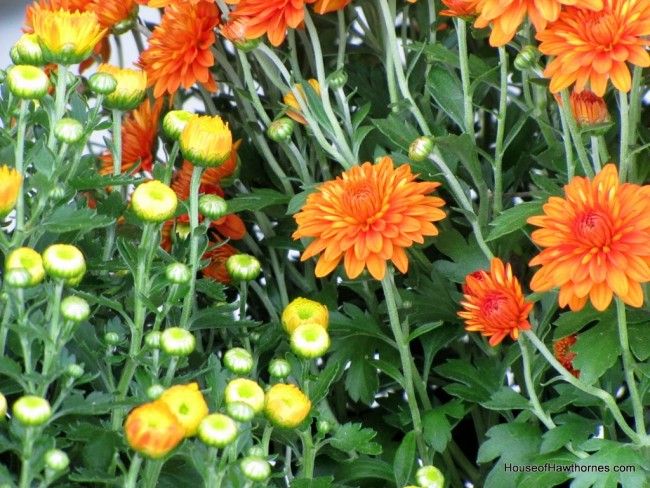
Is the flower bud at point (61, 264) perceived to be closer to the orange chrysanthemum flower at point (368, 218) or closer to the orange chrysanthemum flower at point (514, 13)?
the orange chrysanthemum flower at point (368, 218)

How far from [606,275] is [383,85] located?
1.26 feet

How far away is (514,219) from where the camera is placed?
0.71 metres

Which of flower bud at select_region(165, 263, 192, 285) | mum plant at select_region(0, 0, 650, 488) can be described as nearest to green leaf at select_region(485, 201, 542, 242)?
mum plant at select_region(0, 0, 650, 488)

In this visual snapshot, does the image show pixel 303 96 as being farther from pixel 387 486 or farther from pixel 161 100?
pixel 387 486

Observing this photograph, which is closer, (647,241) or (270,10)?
Answer: (647,241)

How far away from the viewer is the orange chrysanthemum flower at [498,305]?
2.18ft

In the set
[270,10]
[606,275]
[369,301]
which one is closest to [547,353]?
[606,275]

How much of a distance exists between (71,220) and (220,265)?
0.79ft

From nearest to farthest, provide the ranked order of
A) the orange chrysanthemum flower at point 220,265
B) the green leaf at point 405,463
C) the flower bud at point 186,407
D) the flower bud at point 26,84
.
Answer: the flower bud at point 186,407
the flower bud at point 26,84
the green leaf at point 405,463
the orange chrysanthemum flower at point 220,265

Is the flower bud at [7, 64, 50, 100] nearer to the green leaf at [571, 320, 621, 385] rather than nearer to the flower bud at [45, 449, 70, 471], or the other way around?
the flower bud at [45, 449, 70, 471]

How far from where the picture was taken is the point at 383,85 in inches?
37.7

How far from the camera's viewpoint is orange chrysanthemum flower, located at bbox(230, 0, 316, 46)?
74cm

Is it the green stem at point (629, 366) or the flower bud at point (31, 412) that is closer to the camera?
the flower bud at point (31, 412)

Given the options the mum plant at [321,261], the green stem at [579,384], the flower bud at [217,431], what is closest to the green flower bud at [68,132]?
the mum plant at [321,261]
